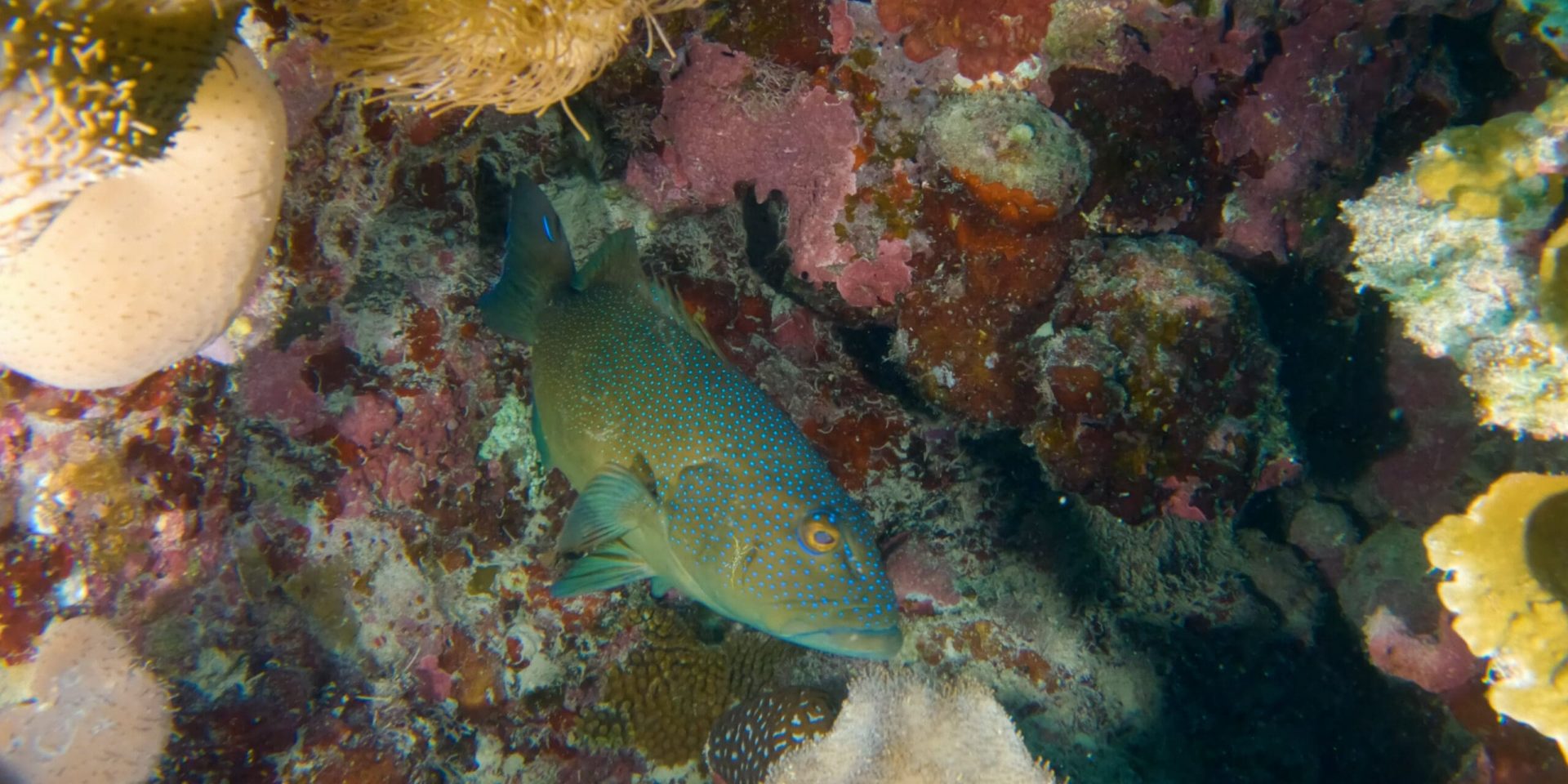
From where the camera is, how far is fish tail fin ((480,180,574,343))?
12.1 feet

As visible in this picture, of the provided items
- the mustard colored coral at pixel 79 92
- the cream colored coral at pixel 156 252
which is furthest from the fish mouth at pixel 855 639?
the mustard colored coral at pixel 79 92

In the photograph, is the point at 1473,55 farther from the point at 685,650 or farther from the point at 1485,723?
the point at 685,650

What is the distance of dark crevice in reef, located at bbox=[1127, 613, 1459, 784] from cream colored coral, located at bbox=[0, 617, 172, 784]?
617 cm

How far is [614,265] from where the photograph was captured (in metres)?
3.69

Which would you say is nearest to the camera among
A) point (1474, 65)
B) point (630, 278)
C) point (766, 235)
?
point (630, 278)

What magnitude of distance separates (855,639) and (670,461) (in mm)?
1151

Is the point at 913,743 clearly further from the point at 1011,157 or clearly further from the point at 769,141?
the point at 769,141

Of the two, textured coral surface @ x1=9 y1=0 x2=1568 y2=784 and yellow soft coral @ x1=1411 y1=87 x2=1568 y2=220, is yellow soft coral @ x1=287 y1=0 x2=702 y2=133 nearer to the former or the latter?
textured coral surface @ x1=9 y1=0 x2=1568 y2=784

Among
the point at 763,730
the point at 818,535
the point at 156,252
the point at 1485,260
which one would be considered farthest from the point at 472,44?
the point at 1485,260

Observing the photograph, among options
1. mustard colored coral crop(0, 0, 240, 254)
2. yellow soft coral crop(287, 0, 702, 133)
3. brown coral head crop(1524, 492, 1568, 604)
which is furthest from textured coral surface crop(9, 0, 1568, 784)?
brown coral head crop(1524, 492, 1568, 604)

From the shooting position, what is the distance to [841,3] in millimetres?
4164

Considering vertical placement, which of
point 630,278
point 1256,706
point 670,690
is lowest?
point 1256,706

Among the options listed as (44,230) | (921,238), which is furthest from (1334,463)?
(44,230)

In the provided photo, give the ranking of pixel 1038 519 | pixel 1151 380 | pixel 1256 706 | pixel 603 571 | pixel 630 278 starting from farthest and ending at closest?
pixel 1256 706 → pixel 1038 519 → pixel 1151 380 → pixel 630 278 → pixel 603 571
